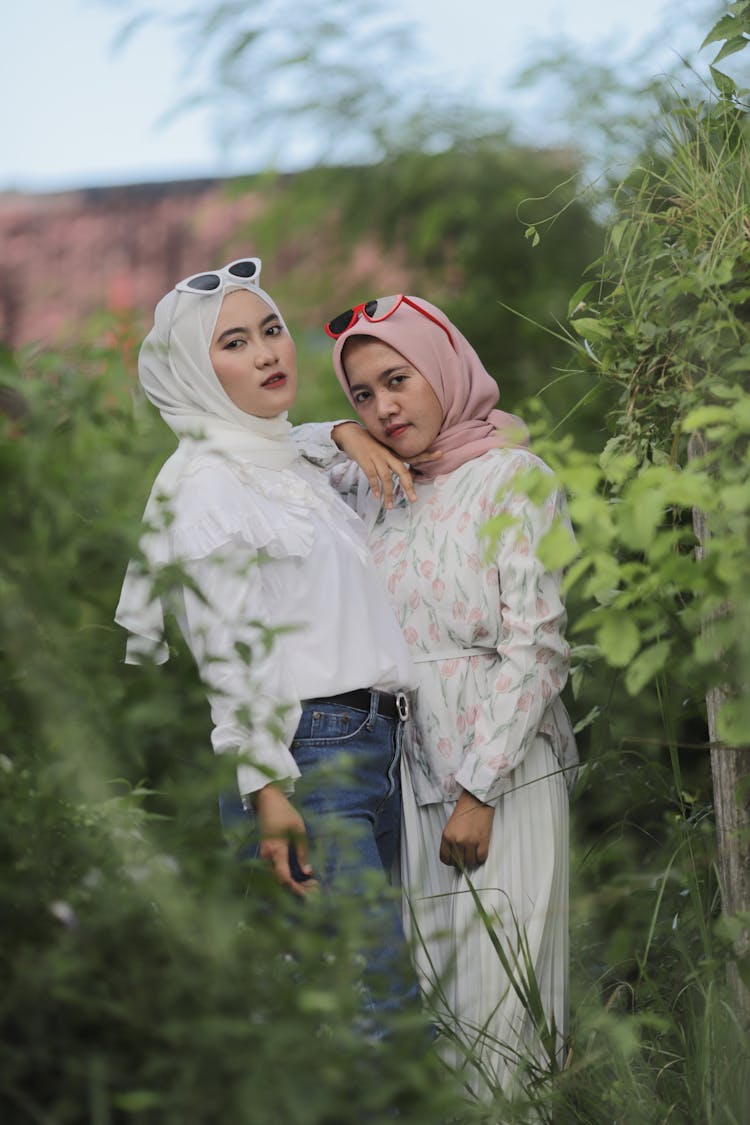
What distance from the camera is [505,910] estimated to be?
2.55 metres

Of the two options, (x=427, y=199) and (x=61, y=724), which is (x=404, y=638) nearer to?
(x=61, y=724)

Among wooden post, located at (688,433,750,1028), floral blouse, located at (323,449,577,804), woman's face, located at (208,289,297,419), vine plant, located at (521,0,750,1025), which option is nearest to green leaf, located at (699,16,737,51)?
vine plant, located at (521,0,750,1025)

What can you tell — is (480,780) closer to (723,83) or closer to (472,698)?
(472,698)

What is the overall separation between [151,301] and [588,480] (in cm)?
720

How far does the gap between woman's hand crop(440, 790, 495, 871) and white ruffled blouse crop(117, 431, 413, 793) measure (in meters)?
0.26

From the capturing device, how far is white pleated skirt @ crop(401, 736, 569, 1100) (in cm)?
249

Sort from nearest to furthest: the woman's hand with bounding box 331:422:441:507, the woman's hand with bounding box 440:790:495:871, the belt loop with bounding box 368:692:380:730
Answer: the belt loop with bounding box 368:692:380:730 → the woman's hand with bounding box 440:790:495:871 → the woman's hand with bounding box 331:422:441:507

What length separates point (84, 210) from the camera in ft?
32.1

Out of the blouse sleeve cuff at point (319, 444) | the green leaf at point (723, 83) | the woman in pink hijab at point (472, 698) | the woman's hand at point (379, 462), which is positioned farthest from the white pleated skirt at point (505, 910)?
the green leaf at point (723, 83)

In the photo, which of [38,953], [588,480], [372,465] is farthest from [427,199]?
[38,953]

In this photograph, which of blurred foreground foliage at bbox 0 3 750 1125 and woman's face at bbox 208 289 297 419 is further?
woman's face at bbox 208 289 297 419

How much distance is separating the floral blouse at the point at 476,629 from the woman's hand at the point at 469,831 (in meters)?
0.03

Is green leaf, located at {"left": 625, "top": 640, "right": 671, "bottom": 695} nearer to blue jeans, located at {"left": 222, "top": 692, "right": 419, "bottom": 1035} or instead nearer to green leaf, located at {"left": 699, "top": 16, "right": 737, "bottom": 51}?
blue jeans, located at {"left": 222, "top": 692, "right": 419, "bottom": 1035}

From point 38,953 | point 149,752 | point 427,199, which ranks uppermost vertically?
point 427,199
